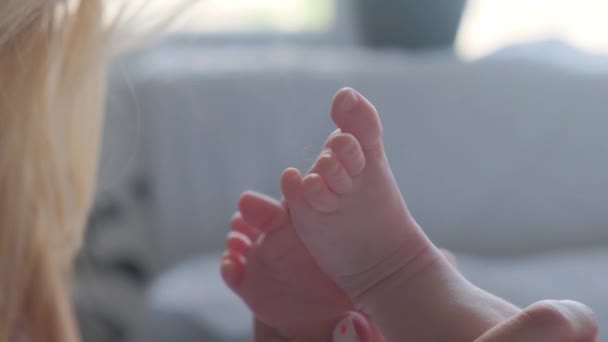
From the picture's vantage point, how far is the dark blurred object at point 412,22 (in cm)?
153

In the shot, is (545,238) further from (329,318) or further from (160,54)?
(329,318)

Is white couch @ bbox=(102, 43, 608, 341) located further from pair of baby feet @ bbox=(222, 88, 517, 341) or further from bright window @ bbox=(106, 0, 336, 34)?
pair of baby feet @ bbox=(222, 88, 517, 341)

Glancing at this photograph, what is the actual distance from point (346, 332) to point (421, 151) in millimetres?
752

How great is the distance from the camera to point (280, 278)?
13.3 inches

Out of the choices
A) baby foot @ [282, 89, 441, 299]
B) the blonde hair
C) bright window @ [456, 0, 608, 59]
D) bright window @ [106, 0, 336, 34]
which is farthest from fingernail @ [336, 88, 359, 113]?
bright window @ [106, 0, 336, 34]

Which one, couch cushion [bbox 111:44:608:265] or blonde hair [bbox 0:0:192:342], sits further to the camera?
couch cushion [bbox 111:44:608:265]

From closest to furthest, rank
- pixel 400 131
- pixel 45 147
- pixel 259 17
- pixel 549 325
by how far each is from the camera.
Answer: pixel 549 325, pixel 45 147, pixel 400 131, pixel 259 17

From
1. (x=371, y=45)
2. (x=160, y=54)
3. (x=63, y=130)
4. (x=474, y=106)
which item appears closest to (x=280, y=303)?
(x=63, y=130)

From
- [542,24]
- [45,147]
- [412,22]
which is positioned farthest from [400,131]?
[412,22]

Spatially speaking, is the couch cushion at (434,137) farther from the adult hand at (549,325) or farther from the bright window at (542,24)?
the adult hand at (549,325)

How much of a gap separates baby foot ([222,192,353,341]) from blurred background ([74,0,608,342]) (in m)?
0.58

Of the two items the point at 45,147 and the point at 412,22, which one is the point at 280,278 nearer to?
the point at 45,147

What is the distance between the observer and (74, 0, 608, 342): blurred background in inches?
41.9

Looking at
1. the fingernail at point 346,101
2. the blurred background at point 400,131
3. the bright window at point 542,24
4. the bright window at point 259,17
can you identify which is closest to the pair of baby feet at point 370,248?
the fingernail at point 346,101
